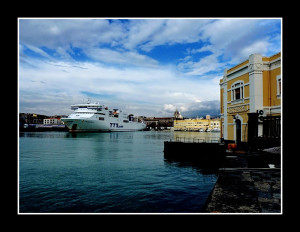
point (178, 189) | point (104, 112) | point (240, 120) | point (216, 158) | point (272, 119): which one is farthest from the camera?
point (104, 112)

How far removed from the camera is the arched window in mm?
19438

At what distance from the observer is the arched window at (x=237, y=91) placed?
19.4 meters

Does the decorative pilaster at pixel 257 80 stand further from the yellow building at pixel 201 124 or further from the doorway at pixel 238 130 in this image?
the yellow building at pixel 201 124

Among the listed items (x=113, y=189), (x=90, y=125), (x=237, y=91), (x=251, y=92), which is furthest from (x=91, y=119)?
(x=113, y=189)

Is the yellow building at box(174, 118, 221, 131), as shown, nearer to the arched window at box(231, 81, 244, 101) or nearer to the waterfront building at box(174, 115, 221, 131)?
the waterfront building at box(174, 115, 221, 131)

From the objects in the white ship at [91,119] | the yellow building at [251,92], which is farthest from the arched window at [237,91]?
the white ship at [91,119]

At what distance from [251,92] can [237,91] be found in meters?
2.75

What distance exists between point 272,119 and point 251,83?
331cm

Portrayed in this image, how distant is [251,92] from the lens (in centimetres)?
1766

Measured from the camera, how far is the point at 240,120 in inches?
776
